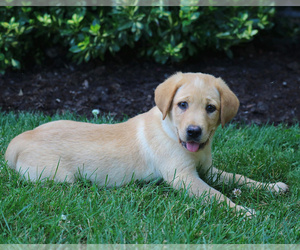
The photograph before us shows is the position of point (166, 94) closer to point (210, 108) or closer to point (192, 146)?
point (210, 108)

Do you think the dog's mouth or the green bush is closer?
the dog's mouth

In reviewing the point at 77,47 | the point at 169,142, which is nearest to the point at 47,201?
Answer: the point at 169,142

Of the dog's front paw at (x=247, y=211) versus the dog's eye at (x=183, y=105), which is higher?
the dog's eye at (x=183, y=105)

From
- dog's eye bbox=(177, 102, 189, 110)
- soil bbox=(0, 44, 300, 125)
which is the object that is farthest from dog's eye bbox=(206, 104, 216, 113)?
soil bbox=(0, 44, 300, 125)

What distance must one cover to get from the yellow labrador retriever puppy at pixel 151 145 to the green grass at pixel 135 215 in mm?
127

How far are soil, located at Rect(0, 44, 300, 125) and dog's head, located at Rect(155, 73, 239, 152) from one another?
7.11 feet

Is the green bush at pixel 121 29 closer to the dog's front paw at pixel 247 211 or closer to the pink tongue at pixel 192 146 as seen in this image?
the pink tongue at pixel 192 146

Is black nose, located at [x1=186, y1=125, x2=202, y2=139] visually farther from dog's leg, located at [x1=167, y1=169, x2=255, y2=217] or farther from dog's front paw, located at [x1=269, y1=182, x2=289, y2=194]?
dog's front paw, located at [x1=269, y1=182, x2=289, y2=194]

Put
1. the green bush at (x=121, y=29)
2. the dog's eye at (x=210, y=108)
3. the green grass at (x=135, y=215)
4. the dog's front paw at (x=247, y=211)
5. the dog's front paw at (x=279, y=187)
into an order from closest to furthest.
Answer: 1. the green grass at (x=135, y=215)
2. the dog's front paw at (x=247, y=211)
3. the dog's eye at (x=210, y=108)
4. the dog's front paw at (x=279, y=187)
5. the green bush at (x=121, y=29)

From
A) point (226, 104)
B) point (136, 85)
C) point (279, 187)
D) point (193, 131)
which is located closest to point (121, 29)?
point (136, 85)

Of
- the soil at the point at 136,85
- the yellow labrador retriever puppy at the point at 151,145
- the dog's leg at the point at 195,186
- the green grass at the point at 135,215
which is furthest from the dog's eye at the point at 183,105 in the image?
the soil at the point at 136,85

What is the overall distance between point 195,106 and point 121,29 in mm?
3063

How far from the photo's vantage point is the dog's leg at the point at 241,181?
3.83m

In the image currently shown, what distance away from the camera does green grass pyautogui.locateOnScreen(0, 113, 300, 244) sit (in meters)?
2.86
